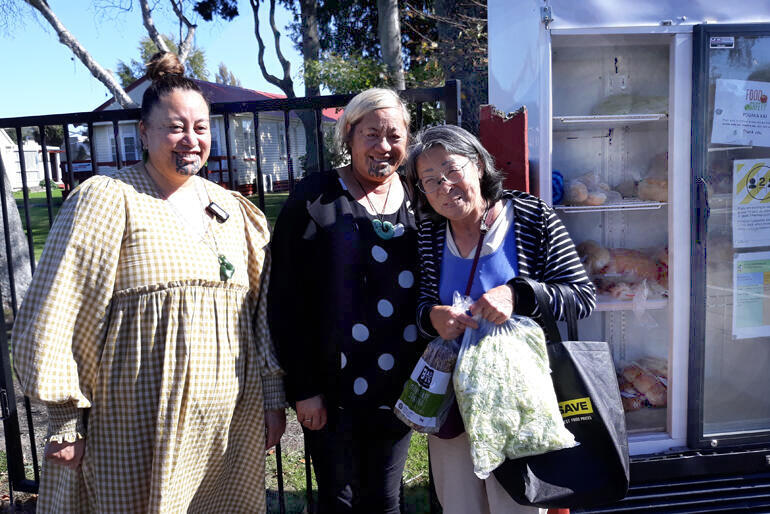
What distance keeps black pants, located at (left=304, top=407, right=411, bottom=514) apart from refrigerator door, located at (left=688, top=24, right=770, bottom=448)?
181cm

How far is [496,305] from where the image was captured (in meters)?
1.68

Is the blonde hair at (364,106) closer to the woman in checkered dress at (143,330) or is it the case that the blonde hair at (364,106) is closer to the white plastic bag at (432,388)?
the woman in checkered dress at (143,330)

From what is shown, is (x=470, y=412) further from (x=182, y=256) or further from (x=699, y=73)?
(x=699, y=73)

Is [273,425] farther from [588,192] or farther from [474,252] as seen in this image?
[588,192]

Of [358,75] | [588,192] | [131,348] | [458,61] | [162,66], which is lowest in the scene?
[131,348]

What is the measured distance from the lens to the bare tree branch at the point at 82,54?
31.5 feet

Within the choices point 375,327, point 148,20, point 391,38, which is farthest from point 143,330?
point 148,20

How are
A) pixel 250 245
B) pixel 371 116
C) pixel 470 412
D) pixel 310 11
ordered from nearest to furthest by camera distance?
pixel 470 412 < pixel 371 116 < pixel 250 245 < pixel 310 11

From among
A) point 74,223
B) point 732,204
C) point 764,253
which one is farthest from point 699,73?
point 74,223

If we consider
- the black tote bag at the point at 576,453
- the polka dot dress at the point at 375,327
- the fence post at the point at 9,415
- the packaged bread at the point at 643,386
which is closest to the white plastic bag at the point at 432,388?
the polka dot dress at the point at 375,327

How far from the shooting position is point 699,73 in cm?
270

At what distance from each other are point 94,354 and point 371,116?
3.97 feet

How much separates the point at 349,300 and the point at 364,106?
0.68 meters

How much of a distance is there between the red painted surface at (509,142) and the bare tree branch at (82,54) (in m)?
8.86
